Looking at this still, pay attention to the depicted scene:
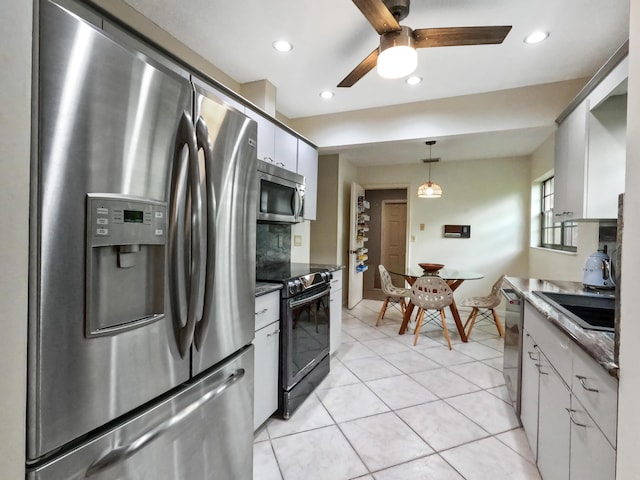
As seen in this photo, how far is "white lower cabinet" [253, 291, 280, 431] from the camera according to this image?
70.1 inches

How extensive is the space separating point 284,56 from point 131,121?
1.95m

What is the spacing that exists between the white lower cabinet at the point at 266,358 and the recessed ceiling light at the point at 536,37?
2.43m

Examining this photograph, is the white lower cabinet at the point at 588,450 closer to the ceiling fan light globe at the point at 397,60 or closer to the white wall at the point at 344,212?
the ceiling fan light globe at the point at 397,60

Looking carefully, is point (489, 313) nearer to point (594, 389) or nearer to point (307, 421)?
point (307, 421)

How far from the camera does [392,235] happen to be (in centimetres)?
644

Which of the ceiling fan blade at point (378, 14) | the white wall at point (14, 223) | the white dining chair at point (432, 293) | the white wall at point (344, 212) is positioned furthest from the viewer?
the white wall at point (344, 212)

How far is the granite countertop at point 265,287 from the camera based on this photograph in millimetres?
1791

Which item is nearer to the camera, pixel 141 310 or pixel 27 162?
pixel 27 162

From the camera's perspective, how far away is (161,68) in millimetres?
918

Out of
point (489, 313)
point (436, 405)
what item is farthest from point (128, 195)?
point (489, 313)

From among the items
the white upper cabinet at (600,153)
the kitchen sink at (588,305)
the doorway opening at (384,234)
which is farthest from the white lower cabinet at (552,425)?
the doorway opening at (384,234)

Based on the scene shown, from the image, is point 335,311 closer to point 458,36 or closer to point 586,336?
point 586,336

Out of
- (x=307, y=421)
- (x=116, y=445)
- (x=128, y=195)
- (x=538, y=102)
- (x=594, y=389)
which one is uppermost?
(x=538, y=102)

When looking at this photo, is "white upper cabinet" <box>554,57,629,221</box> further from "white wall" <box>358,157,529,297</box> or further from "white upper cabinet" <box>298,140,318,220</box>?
"white wall" <box>358,157,529,297</box>
